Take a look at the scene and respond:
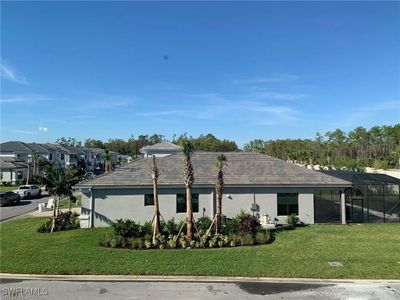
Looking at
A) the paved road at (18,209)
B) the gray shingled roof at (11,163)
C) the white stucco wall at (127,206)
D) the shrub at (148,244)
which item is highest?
the gray shingled roof at (11,163)

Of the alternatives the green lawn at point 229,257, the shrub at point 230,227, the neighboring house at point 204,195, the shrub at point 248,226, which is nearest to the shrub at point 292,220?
the neighboring house at point 204,195

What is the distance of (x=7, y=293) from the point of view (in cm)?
1278

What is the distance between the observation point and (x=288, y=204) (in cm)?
2597

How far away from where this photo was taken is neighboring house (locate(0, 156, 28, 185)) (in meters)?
63.6

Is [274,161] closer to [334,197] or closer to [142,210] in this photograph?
[334,197]

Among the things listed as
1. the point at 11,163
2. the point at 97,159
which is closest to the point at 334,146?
the point at 97,159

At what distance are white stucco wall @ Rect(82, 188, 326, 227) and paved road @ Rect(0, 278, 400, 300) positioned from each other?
11100 millimetres

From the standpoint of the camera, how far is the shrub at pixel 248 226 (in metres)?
20.4

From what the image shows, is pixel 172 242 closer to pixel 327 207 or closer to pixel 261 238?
pixel 261 238

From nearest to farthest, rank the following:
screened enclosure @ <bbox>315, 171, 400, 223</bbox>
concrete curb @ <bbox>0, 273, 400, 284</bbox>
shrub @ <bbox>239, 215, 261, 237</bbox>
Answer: concrete curb @ <bbox>0, 273, 400, 284</bbox>, shrub @ <bbox>239, 215, 261, 237</bbox>, screened enclosure @ <bbox>315, 171, 400, 223</bbox>

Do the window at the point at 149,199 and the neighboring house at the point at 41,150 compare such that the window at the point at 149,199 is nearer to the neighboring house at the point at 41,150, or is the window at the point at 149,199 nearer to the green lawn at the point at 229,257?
the green lawn at the point at 229,257

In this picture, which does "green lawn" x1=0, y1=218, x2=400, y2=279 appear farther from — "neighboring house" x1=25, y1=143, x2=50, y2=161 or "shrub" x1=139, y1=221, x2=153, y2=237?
"neighboring house" x1=25, y1=143, x2=50, y2=161

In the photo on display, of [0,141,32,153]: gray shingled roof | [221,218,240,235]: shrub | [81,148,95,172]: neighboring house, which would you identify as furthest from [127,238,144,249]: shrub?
[81,148,95,172]: neighboring house

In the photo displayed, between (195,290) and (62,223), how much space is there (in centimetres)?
1506
